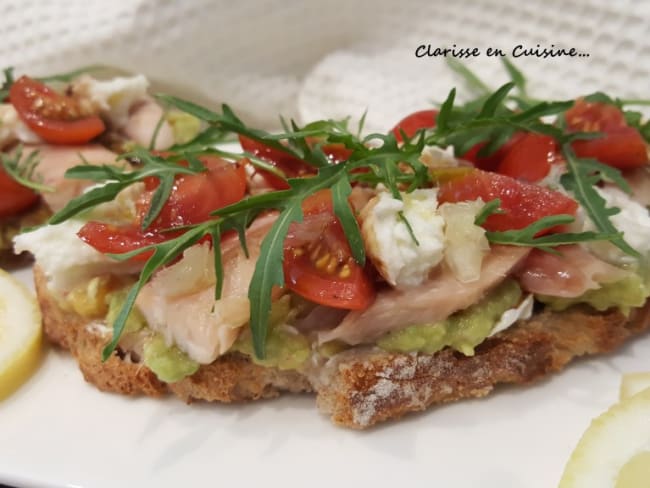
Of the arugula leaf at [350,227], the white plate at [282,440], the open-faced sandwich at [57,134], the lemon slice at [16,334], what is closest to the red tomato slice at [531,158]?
the white plate at [282,440]

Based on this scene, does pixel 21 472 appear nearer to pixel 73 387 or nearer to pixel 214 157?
pixel 73 387

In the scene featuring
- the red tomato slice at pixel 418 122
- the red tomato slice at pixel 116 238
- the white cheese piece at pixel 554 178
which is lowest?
the red tomato slice at pixel 418 122

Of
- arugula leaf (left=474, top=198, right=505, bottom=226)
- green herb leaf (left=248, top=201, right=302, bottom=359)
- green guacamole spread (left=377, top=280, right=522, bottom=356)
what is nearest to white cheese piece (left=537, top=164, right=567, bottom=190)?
arugula leaf (left=474, top=198, right=505, bottom=226)

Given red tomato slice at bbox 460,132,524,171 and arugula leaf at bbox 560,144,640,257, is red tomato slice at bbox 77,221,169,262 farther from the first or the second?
arugula leaf at bbox 560,144,640,257

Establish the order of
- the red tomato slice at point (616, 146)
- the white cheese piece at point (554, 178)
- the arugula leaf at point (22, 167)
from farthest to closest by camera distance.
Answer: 1. the arugula leaf at point (22, 167)
2. the red tomato slice at point (616, 146)
3. the white cheese piece at point (554, 178)

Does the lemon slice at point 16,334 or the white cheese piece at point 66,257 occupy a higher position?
the white cheese piece at point 66,257

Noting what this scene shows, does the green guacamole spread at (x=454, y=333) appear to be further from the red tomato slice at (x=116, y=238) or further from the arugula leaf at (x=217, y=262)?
the red tomato slice at (x=116, y=238)

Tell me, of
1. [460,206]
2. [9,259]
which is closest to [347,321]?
[460,206]

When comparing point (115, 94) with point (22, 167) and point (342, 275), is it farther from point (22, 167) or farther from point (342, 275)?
point (342, 275)
